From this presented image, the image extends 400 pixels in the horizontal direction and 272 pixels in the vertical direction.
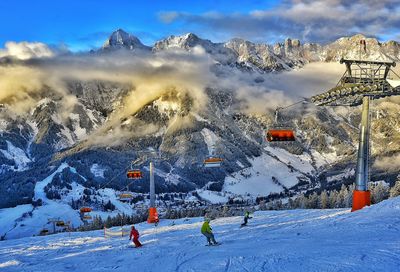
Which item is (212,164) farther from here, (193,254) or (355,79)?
(193,254)

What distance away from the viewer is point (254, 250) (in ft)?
113

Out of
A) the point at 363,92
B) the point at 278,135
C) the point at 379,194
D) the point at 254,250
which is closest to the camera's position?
the point at 254,250

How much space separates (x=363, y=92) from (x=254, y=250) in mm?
24362

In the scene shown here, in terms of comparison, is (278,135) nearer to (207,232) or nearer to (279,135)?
(279,135)

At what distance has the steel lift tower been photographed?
169 feet

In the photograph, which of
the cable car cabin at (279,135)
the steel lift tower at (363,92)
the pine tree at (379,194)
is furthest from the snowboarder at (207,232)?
the pine tree at (379,194)

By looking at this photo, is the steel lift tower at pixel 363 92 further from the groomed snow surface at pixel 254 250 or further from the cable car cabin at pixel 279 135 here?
the cable car cabin at pixel 279 135

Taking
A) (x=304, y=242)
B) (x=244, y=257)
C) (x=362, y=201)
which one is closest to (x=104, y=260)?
(x=244, y=257)

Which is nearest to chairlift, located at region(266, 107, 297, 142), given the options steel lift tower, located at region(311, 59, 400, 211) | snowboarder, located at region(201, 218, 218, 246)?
steel lift tower, located at region(311, 59, 400, 211)

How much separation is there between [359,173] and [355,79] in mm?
9505

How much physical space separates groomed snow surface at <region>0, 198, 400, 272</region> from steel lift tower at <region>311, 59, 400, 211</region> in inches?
192

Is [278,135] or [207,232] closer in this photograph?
[207,232]

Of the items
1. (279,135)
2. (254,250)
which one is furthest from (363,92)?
(254,250)

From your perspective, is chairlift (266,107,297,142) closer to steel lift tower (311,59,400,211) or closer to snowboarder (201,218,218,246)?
steel lift tower (311,59,400,211)
